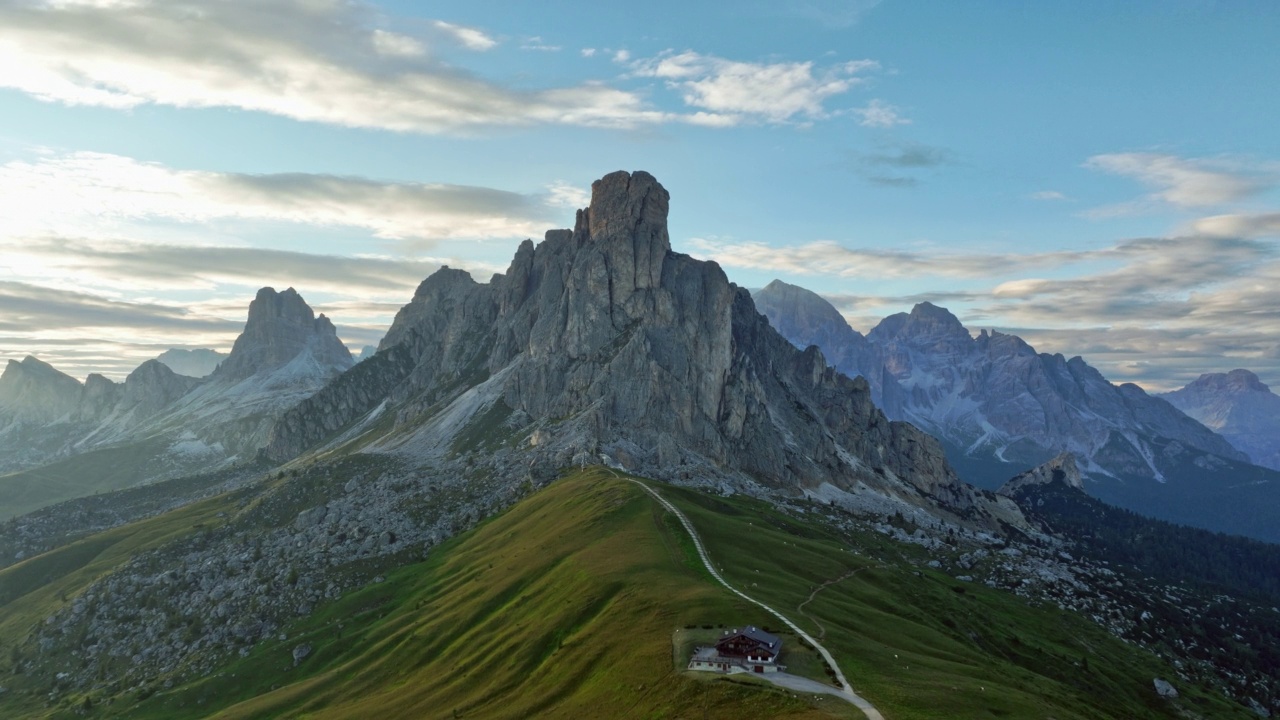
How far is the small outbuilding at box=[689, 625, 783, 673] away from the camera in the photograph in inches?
3073

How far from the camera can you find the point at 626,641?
9512cm

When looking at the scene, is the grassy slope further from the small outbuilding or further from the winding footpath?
the small outbuilding

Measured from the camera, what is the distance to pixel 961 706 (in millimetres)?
72312

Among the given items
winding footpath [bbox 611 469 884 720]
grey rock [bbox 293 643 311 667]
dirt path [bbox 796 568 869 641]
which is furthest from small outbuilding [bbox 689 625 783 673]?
grey rock [bbox 293 643 311 667]

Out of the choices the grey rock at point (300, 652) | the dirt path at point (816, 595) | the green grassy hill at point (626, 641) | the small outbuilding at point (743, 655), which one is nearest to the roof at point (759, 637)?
the small outbuilding at point (743, 655)

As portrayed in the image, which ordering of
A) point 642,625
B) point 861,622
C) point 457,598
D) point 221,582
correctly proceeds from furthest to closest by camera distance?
1. point 221,582
2. point 457,598
3. point 861,622
4. point 642,625

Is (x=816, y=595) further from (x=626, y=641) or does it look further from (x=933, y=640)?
(x=626, y=641)

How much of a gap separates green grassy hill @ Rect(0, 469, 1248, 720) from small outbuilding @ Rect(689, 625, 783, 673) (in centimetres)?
320

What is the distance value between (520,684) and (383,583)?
95.4 metres

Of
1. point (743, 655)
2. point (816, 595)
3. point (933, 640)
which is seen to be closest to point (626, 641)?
point (743, 655)

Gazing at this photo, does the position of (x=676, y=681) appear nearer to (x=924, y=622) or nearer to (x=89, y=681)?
(x=924, y=622)

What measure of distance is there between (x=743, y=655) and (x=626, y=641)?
67.9 ft

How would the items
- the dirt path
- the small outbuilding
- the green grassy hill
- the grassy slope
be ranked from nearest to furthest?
1. the grassy slope
2. the small outbuilding
3. the green grassy hill
4. the dirt path

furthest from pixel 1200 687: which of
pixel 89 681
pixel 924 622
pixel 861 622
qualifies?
pixel 89 681
